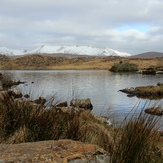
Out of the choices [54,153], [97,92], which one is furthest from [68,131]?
[97,92]

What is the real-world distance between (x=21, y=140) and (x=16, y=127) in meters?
0.53

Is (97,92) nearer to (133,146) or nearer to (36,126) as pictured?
(36,126)

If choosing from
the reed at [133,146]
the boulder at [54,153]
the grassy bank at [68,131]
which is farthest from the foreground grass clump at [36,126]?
the boulder at [54,153]

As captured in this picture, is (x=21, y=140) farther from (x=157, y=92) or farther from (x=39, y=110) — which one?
(x=157, y=92)

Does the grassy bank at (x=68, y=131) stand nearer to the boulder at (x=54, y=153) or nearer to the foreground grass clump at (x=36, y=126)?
the foreground grass clump at (x=36, y=126)

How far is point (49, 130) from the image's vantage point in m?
4.97

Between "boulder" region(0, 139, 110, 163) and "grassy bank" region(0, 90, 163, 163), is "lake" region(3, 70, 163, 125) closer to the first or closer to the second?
"grassy bank" region(0, 90, 163, 163)

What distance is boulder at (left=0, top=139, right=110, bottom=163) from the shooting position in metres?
3.06

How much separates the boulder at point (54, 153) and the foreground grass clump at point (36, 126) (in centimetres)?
112

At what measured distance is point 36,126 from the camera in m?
5.00

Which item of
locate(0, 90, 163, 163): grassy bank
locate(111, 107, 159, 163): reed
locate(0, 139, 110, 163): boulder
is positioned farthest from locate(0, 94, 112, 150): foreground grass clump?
locate(0, 139, 110, 163): boulder

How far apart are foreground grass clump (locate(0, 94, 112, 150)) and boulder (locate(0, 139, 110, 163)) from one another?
1.12 metres

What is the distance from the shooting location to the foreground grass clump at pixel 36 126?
15.8 ft

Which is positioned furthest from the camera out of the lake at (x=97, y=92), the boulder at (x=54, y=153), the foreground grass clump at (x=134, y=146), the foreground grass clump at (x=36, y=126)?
the lake at (x=97, y=92)
